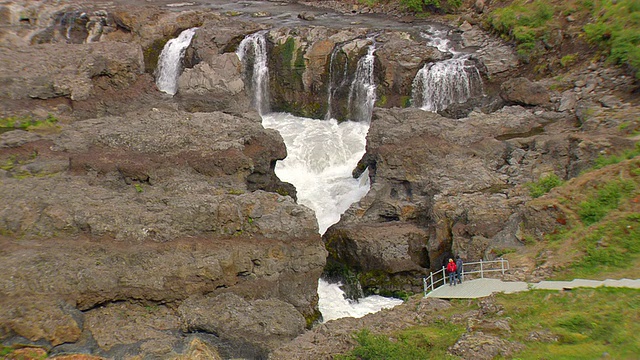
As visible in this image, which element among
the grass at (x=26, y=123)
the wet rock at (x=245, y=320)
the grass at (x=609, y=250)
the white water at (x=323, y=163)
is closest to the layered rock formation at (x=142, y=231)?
the wet rock at (x=245, y=320)

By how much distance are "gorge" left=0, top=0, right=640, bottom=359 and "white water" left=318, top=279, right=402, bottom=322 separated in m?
0.81

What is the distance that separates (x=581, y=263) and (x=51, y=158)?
21.5 meters

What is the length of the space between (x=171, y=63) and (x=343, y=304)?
24792 mm

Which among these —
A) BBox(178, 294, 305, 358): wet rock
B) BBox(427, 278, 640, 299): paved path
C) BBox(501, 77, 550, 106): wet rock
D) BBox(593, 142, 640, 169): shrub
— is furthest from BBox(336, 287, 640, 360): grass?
BBox(501, 77, 550, 106): wet rock

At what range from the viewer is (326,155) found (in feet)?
126

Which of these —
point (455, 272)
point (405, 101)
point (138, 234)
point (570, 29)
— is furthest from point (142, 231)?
point (570, 29)

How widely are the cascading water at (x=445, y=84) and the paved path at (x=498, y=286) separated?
17.6 metres

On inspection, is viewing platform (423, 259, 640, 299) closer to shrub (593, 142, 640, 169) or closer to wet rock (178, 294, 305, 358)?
wet rock (178, 294, 305, 358)

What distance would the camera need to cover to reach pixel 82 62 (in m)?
35.4

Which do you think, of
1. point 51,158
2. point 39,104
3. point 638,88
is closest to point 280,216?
point 51,158

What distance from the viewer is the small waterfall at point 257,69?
146 ft

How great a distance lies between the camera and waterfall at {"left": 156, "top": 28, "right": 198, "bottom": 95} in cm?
4528

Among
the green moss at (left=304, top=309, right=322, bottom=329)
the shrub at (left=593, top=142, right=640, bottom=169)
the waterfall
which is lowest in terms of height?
the green moss at (left=304, top=309, right=322, bottom=329)

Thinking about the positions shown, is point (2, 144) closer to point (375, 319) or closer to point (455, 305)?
point (375, 319)
